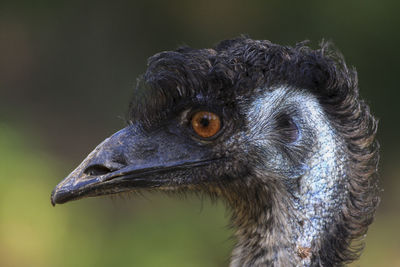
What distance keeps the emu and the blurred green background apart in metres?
0.95

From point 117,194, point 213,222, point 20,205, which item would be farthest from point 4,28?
point 117,194

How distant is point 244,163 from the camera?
341cm

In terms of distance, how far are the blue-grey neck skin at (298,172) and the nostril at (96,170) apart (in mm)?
681

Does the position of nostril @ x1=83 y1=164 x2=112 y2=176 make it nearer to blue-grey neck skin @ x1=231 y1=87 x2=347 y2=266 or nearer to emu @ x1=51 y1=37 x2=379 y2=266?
emu @ x1=51 y1=37 x2=379 y2=266

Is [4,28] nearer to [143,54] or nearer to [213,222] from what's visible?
[143,54]

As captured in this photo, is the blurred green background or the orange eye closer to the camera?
the orange eye

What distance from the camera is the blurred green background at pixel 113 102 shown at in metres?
6.77

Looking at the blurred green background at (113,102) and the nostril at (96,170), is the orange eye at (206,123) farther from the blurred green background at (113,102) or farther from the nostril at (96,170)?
the blurred green background at (113,102)

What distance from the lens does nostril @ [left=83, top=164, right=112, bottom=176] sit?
3309 millimetres

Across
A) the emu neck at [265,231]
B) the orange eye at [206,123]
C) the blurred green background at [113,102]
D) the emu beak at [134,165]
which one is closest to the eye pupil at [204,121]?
the orange eye at [206,123]

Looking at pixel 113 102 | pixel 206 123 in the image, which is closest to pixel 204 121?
pixel 206 123

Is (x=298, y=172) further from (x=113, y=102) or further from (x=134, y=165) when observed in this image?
(x=113, y=102)

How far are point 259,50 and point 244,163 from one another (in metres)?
0.54

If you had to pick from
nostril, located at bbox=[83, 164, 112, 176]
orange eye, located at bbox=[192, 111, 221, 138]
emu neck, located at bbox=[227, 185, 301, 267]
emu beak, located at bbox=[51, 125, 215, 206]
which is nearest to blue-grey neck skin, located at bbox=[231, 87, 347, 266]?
emu neck, located at bbox=[227, 185, 301, 267]
